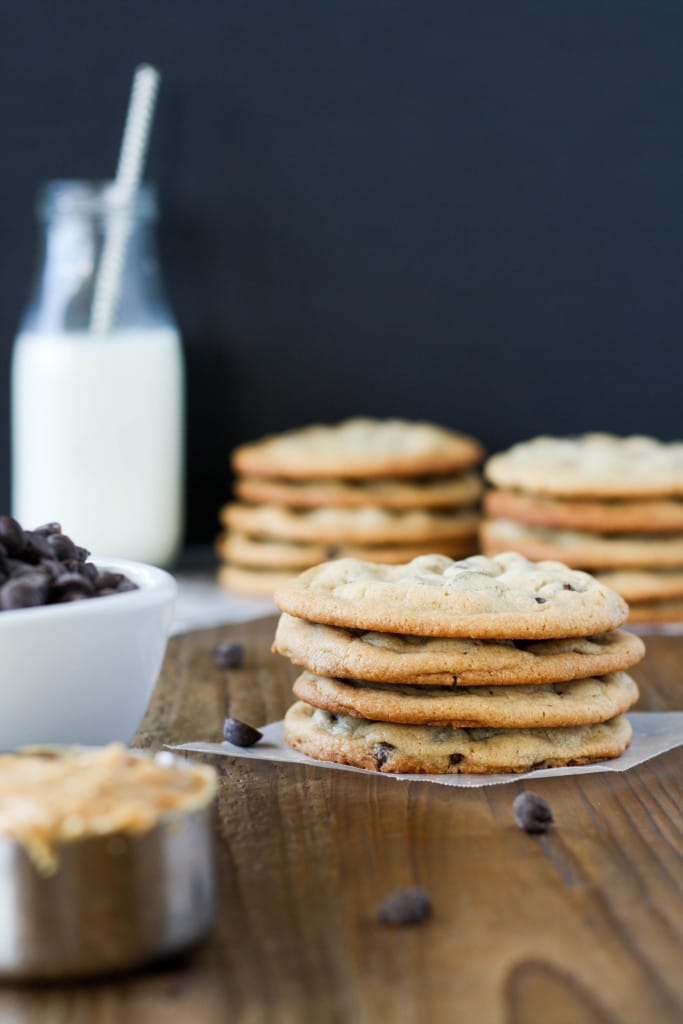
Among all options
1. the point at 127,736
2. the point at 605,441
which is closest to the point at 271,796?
the point at 127,736

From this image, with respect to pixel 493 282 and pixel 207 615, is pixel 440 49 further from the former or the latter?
pixel 207 615

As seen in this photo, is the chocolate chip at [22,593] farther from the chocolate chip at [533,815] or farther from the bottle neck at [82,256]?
the bottle neck at [82,256]

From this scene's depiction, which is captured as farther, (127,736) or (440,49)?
(440,49)

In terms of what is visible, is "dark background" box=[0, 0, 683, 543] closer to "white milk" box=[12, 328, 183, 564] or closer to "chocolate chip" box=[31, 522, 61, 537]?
"white milk" box=[12, 328, 183, 564]

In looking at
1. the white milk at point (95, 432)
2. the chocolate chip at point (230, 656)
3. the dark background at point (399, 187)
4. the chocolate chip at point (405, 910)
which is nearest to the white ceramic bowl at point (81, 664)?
the chocolate chip at point (405, 910)

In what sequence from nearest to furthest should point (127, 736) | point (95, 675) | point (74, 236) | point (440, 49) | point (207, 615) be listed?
point (95, 675) < point (127, 736) < point (207, 615) < point (74, 236) < point (440, 49)

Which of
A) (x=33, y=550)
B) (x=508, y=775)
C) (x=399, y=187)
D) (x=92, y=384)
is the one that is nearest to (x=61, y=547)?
(x=33, y=550)

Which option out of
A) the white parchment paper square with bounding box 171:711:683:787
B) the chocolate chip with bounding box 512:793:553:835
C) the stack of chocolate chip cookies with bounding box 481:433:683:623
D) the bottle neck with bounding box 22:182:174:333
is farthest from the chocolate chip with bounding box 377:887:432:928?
the bottle neck with bounding box 22:182:174:333
